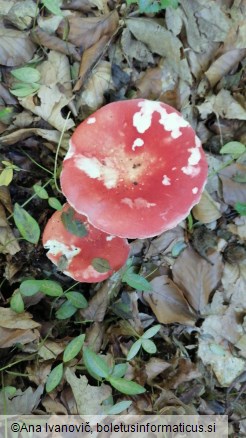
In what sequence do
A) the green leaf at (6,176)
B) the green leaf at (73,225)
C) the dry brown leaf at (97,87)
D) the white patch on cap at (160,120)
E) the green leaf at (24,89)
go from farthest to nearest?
the dry brown leaf at (97,87), the green leaf at (24,89), the green leaf at (6,176), the green leaf at (73,225), the white patch on cap at (160,120)

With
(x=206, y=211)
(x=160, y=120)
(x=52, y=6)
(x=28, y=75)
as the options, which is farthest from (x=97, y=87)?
(x=206, y=211)

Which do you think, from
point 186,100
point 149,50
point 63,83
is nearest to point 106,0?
point 149,50

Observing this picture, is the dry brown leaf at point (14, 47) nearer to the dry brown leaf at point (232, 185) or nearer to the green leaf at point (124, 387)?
the dry brown leaf at point (232, 185)

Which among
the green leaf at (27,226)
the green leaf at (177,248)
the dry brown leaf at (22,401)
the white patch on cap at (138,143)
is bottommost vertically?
the dry brown leaf at (22,401)

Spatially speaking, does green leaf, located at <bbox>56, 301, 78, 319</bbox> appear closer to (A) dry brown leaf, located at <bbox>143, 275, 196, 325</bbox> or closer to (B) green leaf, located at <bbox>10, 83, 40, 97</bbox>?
(A) dry brown leaf, located at <bbox>143, 275, 196, 325</bbox>

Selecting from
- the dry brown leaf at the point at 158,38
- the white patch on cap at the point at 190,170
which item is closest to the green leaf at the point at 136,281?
the white patch on cap at the point at 190,170

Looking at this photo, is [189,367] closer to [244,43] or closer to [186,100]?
[186,100]
